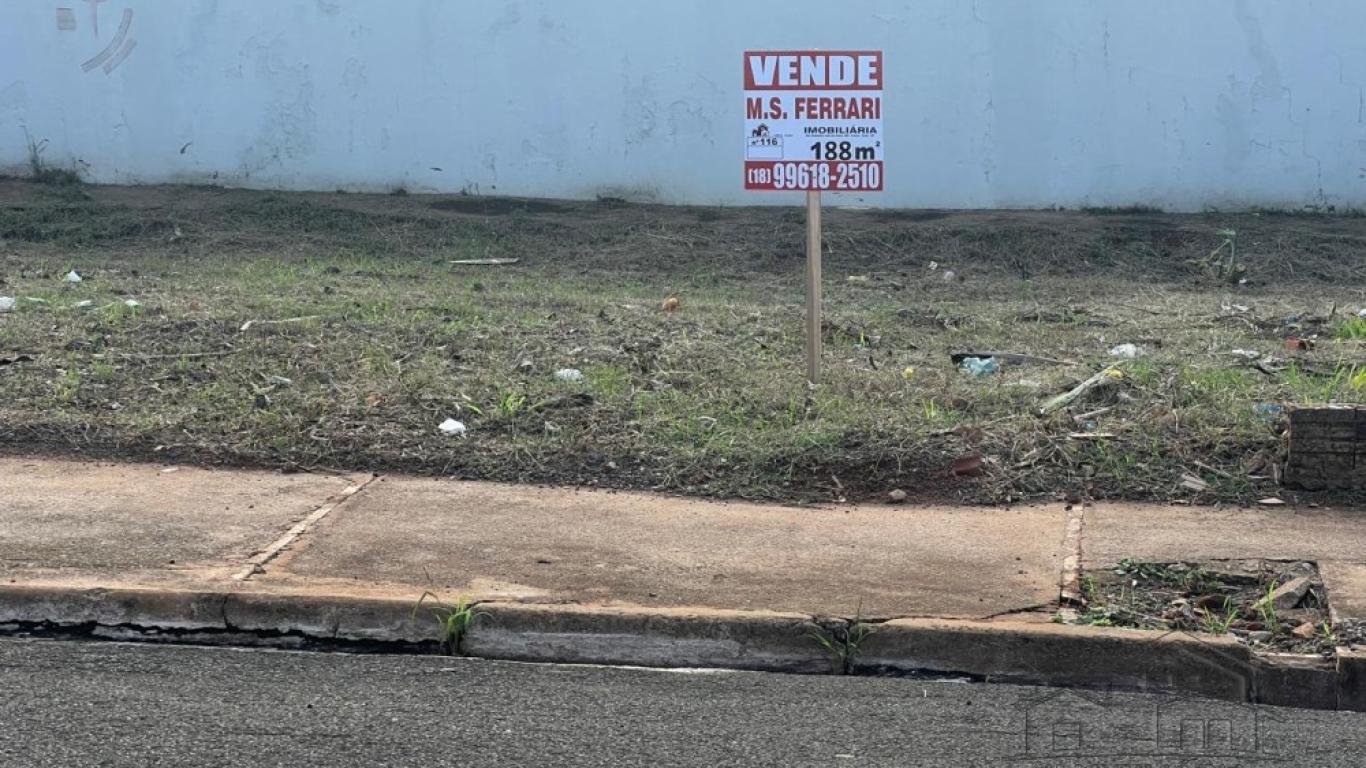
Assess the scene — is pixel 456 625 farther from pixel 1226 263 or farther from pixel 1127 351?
pixel 1226 263

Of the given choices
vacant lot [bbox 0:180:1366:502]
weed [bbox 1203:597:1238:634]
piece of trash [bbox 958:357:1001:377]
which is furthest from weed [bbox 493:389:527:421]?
weed [bbox 1203:597:1238:634]

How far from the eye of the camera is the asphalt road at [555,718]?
4.20 metres

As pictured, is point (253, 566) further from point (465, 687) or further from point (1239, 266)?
point (1239, 266)

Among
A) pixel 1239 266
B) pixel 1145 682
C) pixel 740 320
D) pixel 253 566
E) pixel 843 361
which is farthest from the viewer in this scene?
pixel 1239 266

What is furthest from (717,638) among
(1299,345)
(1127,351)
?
(1299,345)

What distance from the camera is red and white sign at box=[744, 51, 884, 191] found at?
7719 mm

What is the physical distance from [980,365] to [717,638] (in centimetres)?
429

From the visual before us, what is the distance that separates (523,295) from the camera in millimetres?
11445

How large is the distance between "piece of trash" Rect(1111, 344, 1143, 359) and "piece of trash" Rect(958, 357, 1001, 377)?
34.6 inches

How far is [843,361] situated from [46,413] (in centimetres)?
465

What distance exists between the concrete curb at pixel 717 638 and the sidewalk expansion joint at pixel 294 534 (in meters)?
0.31

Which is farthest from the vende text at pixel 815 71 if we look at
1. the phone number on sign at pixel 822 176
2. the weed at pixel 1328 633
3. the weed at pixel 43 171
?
the weed at pixel 43 171

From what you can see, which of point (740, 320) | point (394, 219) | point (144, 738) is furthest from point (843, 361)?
point (394, 219)

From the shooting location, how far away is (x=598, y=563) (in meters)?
5.79
